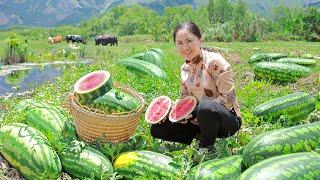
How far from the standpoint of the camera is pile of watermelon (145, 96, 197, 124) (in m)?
5.33

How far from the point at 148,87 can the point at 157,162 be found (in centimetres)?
403

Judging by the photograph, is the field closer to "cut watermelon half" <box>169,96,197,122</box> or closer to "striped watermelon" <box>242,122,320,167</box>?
"cut watermelon half" <box>169,96,197,122</box>

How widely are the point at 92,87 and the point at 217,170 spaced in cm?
193

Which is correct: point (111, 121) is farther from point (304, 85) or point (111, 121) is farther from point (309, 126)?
point (304, 85)

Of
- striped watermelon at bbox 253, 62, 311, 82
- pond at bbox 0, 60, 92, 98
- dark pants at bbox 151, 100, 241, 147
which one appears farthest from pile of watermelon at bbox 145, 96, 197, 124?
pond at bbox 0, 60, 92, 98

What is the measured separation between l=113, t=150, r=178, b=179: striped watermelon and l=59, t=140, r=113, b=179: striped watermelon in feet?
0.39

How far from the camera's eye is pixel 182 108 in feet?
17.7

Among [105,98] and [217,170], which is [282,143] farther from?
[105,98]

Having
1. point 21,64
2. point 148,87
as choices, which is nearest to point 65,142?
point 148,87

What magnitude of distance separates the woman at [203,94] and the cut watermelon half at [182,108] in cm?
9

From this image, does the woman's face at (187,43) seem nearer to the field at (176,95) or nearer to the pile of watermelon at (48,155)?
the field at (176,95)

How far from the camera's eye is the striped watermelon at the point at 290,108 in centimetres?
670

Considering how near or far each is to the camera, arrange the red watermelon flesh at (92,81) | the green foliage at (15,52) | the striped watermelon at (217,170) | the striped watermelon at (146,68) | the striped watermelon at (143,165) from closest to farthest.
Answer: the striped watermelon at (217,170), the striped watermelon at (143,165), the red watermelon flesh at (92,81), the striped watermelon at (146,68), the green foliage at (15,52)

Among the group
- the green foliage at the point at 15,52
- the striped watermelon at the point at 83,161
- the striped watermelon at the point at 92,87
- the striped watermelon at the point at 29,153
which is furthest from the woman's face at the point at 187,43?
the green foliage at the point at 15,52
